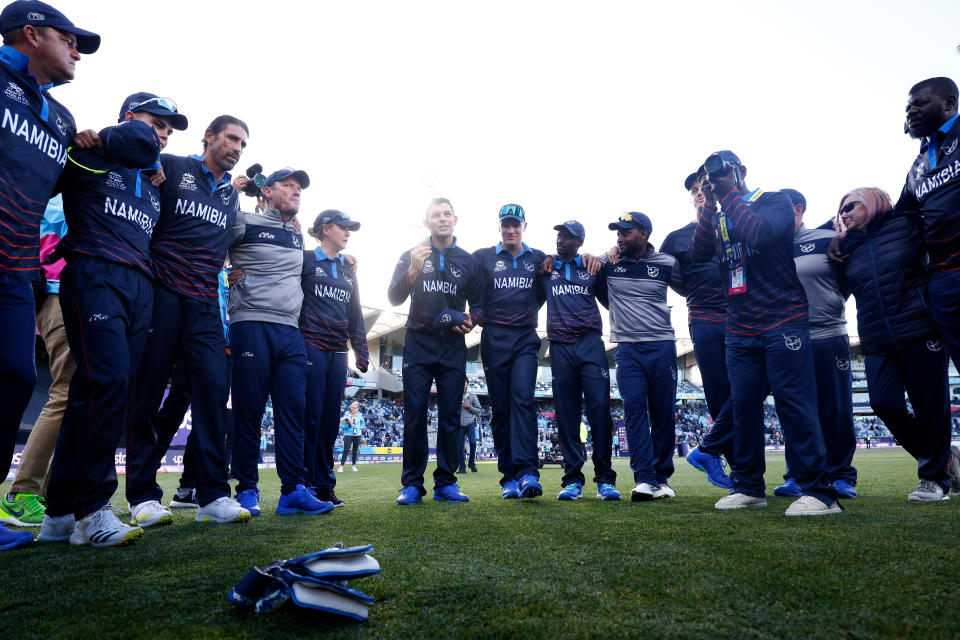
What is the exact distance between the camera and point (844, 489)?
4359 mm

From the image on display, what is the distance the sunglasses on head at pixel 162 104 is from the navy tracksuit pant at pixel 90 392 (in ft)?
3.09

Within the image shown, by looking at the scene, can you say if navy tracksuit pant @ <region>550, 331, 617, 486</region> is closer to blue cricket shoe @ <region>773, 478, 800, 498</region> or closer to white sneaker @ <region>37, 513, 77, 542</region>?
blue cricket shoe @ <region>773, 478, 800, 498</region>

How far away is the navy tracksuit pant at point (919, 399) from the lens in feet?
12.0

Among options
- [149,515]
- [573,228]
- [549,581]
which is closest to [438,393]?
[573,228]

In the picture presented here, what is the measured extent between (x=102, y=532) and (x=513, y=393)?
283 cm

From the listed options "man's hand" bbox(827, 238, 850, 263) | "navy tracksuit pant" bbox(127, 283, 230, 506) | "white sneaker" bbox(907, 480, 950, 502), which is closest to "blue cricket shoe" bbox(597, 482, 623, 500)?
"white sneaker" bbox(907, 480, 950, 502)

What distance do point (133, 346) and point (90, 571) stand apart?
1.23 meters

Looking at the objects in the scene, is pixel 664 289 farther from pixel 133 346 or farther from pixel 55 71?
pixel 55 71

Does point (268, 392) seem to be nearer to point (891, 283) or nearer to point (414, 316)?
point (414, 316)

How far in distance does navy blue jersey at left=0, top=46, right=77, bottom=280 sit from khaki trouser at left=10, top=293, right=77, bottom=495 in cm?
128

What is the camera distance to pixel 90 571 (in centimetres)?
201

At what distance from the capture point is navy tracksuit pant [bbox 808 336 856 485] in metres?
4.27

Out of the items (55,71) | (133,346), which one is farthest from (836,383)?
(55,71)

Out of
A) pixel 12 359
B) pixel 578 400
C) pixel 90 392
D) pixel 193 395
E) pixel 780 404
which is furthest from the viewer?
pixel 578 400
